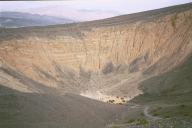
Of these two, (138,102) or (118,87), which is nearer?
(138,102)

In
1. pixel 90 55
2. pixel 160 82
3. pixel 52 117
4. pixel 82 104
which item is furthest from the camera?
pixel 90 55

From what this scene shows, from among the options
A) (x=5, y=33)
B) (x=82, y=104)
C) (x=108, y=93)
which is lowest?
(x=108, y=93)

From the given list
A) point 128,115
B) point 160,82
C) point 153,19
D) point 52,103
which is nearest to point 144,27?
point 153,19

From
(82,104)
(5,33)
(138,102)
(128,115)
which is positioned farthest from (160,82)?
(5,33)

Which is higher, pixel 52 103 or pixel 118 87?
pixel 52 103

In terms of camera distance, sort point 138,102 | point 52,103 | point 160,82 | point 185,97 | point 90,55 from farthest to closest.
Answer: point 90,55
point 160,82
point 138,102
point 185,97
point 52,103

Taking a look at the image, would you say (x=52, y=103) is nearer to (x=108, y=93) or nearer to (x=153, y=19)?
(x=108, y=93)

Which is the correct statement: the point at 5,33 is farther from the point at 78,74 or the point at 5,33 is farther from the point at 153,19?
the point at 153,19
